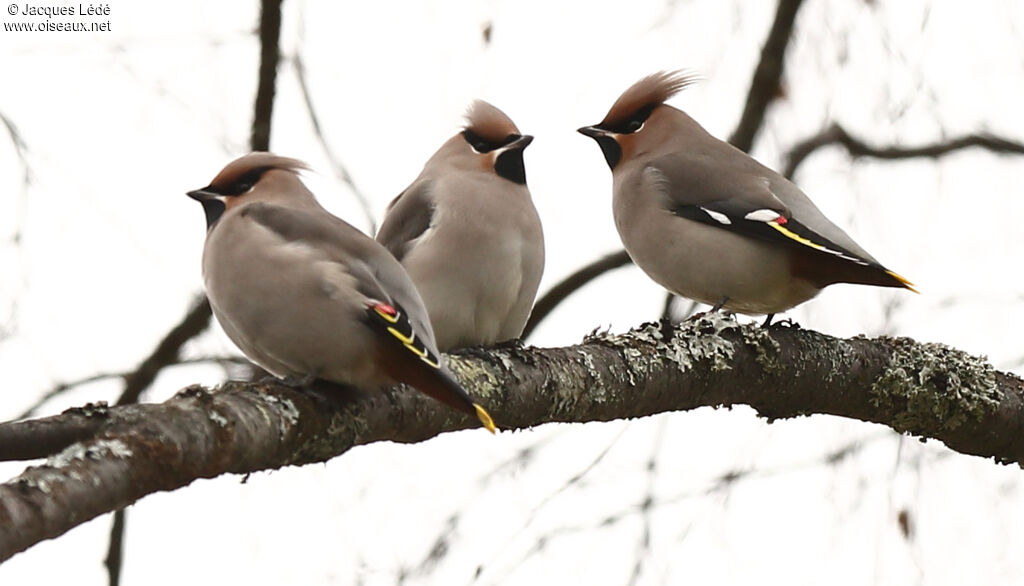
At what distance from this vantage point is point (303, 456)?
3.16 metres

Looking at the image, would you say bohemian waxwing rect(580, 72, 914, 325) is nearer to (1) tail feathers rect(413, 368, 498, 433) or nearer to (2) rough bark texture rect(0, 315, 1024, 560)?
(2) rough bark texture rect(0, 315, 1024, 560)

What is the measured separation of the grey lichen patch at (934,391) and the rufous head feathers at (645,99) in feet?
5.42

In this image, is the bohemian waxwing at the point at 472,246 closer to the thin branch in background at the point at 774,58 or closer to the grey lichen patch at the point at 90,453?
the thin branch in background at the point at 774,58

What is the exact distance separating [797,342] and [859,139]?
1.47 m

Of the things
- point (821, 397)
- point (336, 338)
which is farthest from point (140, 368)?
point (821, 397)

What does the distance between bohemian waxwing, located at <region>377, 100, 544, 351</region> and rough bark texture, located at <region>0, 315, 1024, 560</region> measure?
61cm

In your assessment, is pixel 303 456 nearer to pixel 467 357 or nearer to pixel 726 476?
pixel 467 357

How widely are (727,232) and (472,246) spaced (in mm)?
886

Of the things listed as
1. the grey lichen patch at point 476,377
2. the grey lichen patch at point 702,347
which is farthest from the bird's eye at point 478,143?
the grey lichen patch at point 476,377

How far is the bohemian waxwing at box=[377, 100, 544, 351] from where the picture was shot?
15.3 feet

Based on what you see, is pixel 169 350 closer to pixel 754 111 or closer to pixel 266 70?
pixel 266 70

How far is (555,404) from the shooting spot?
3.85m

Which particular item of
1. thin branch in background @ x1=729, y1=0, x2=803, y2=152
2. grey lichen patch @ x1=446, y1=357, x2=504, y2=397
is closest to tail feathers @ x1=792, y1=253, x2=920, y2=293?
thin branch in background @ x1=729, y1=0, x2=803, y2=152

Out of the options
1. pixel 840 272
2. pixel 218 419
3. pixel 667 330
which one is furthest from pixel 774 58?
pixel 218 419
